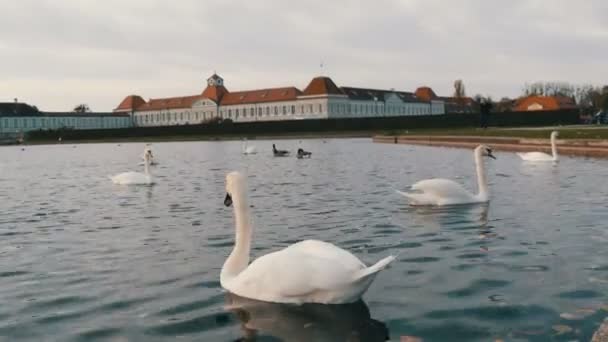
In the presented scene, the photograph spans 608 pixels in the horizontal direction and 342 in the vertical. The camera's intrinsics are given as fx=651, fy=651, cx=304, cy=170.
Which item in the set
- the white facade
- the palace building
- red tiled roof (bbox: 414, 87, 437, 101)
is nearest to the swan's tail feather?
the palace building

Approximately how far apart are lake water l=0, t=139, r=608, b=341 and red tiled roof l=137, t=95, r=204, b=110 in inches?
6104

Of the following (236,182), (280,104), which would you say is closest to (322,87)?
(280,104)

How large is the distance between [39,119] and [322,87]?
7340cm

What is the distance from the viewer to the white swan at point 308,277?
4.68 meters

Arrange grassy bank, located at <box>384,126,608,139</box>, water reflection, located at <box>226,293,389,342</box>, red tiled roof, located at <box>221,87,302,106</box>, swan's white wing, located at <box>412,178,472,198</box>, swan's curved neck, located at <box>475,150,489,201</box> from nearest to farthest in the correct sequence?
1. water reflection, located at <box>226,293,389,342</box>
2. swan's white wing, located at <box>412,178,472,198</box>
3. swan's curved neck, located at <box>475,150,489,201</box>
4. grassy bank, located at <box>384,126,608,139</box>
5. red tiled roof, located at <box>221,87,302,106</box>

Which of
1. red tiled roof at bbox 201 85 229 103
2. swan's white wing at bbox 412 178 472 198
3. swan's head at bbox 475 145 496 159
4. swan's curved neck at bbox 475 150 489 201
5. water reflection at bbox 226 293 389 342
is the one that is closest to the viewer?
water reflection at bbox 226 293 389 342

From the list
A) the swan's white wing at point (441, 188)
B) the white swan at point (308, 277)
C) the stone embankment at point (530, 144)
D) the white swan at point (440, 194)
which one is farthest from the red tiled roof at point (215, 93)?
the white swan at point (308, 277)

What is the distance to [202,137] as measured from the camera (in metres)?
94.4

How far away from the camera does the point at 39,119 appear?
536 ft

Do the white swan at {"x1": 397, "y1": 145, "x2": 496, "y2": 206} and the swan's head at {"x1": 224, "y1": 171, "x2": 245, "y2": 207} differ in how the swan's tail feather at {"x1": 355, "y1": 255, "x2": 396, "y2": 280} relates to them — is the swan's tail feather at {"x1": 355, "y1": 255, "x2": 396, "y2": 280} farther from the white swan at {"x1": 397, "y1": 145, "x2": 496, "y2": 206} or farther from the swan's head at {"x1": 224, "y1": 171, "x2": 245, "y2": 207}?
the white swan at {"x1": 397, "y1": 145, "x2": 496, "y2": 206}

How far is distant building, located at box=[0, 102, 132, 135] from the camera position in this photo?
158250mm

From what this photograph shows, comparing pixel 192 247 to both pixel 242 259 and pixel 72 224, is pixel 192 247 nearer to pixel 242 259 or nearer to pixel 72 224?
pixel 242 259

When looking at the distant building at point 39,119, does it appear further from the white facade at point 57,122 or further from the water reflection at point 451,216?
the water reflection at point 451,216

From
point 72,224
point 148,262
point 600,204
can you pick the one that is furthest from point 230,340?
point 600,204
